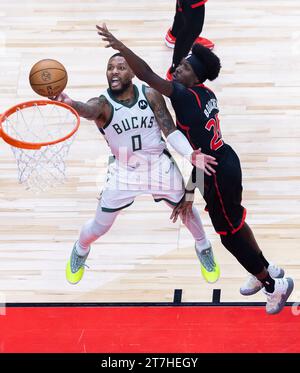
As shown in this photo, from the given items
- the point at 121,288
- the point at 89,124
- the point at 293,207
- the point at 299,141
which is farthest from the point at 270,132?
the point at 121,288

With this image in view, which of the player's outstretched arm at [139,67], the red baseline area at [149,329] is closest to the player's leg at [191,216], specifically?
the red baseline area at [149,329]

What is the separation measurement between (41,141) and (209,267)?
5.11 ft

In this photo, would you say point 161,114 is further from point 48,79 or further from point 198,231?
point 198,231

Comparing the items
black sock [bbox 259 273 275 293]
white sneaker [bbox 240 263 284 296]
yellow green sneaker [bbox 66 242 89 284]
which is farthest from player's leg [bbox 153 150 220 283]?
yellow green sneaker [bbox 66 242 89 284]

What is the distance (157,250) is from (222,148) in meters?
1.13

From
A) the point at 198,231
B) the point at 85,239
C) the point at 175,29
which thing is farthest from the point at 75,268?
the point at 175,29

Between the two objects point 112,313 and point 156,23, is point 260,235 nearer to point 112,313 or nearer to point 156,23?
point 112,313

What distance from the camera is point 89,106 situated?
244 inches

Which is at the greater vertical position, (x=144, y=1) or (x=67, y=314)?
(x=144, y=1)

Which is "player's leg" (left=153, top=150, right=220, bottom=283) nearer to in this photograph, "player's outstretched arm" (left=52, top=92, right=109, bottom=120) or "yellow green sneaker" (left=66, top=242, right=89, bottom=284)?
"player's outstretched arm" (left=52, top=92, right=109, bottom=120)

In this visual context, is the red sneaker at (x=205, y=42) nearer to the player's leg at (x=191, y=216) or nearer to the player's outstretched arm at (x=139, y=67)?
the player's leg at (x=191, y=216)

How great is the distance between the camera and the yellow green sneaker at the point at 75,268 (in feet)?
22.9

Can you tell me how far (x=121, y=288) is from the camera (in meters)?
6.95
